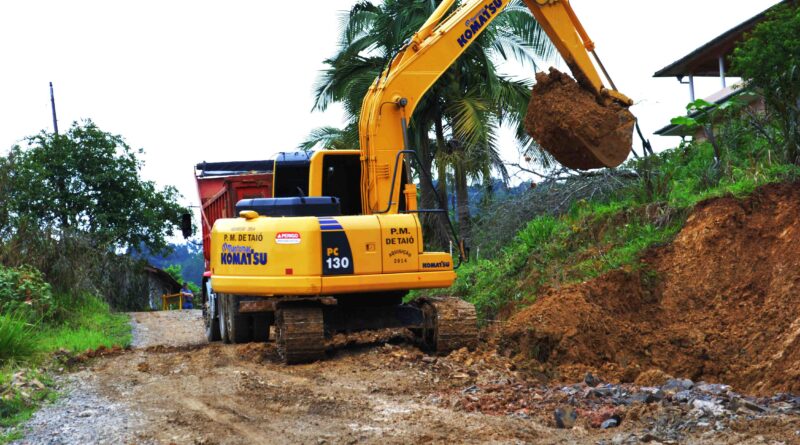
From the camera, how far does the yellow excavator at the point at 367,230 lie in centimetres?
1020

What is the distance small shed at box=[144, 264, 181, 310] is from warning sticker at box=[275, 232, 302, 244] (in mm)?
31077

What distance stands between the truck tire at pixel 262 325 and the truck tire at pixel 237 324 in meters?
0.10

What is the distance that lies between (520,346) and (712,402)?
3.79 metres

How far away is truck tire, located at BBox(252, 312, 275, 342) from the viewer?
1245 centimetres

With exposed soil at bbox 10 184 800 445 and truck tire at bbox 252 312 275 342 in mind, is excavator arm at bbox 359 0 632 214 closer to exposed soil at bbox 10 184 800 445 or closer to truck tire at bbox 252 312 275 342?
exposed soil at bbox 10 184 800 445

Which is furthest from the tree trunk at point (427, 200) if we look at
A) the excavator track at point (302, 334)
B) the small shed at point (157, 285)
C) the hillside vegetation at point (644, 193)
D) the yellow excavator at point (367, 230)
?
the small shed at point (157, 285)

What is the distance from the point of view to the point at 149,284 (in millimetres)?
→ 40938

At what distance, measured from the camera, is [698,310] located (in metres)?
10.6

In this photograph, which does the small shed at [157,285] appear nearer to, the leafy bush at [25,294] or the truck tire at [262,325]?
the leafy bush at [25,294]

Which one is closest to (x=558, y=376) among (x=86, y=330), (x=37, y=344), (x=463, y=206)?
(x=37, y=344)

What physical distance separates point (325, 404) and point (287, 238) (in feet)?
9.04

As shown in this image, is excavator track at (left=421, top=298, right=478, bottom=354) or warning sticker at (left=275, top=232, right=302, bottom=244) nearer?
warning sticker at (left=275, top=232, right=302, bottom=244)

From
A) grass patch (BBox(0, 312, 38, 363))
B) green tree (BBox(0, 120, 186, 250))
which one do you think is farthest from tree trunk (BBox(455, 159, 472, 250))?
green tree (BBox(0, 120, 186, 250))

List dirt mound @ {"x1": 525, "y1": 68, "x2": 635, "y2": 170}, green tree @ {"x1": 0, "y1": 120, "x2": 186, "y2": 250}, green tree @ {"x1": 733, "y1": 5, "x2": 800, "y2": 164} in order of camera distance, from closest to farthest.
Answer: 1. dirt mound @ {"x1": 525, "y1": 68, "x2": 635, "y2": 170}
2. green tree @ {"x1": 733, "y1": 5, "x2": 800, "y2": 164}
3. green tree @ {"x1": 0, "y1": 120, "x2": 186, "y2": 250}
